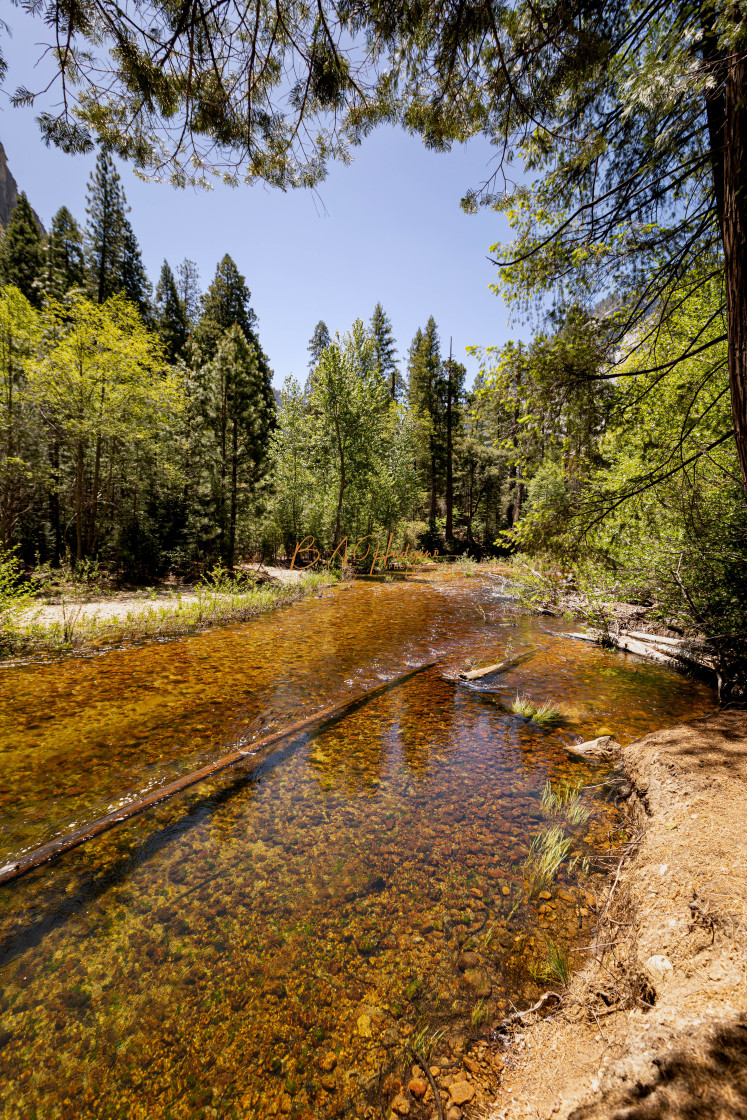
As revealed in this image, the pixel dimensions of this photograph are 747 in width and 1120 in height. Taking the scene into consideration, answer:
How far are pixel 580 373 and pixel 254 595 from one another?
10.4 m

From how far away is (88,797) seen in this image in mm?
3715

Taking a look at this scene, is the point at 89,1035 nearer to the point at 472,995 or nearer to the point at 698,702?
the point at 472,995

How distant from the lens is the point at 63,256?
73.3 feet

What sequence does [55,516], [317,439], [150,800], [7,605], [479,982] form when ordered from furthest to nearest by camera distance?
[317,439] < [55,516] < [7,605] < [150,800] < [479,982]

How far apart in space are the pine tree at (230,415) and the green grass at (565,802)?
1546cm

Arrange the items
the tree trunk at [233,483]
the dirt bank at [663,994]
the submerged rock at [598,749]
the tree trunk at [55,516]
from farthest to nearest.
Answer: the tree trunk at [233,483]
the tree trunk at [55,516]
the submerged rock at [598,749]
the dirt bank at [663,994]

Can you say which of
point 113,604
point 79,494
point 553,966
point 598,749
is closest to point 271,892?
point 553,966

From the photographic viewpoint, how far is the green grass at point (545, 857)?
9.69 feet

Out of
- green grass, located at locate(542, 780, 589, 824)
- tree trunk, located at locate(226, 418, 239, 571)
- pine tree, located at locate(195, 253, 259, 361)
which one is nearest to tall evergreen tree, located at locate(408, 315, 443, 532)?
pine tree, located at locate(195, 253, 259, 361)

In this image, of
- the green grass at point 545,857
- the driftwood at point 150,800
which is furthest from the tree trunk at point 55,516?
the green grass at point 545,857

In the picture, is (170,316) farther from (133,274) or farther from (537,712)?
(537,712)

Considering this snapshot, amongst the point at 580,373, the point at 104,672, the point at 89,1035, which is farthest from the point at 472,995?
the point at 104,672

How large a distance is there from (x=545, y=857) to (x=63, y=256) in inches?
1321

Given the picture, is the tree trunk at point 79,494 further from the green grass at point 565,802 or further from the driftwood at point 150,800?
the green grass at point 565,802
